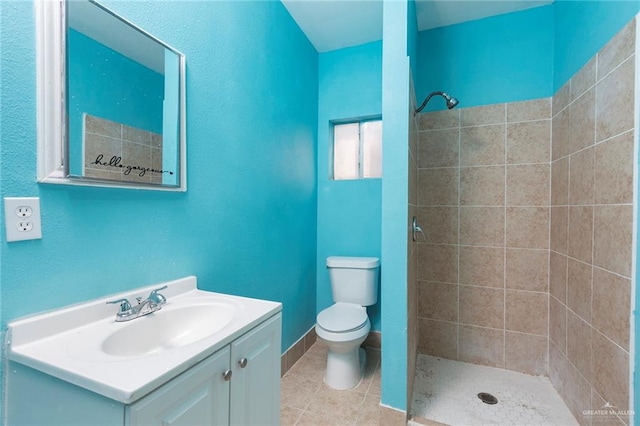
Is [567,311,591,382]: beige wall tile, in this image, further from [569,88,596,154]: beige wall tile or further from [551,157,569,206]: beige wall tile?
[569,88,596,154]: beige wall tile

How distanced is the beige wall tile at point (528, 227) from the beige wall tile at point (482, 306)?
1.25 feet

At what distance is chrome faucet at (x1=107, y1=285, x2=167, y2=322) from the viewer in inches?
35.7

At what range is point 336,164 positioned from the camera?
2.55 meters

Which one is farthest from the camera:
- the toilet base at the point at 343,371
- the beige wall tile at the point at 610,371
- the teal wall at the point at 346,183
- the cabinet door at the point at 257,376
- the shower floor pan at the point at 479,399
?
the teal wall at the point at 346,183

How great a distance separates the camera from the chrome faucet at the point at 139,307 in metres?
0.91

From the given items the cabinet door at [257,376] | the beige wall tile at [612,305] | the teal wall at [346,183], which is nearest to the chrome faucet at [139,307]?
the cabinet door at [257,376]

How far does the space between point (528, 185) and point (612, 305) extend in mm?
971

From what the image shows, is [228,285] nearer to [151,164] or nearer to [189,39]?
[151,164]

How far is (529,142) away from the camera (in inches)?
76.1

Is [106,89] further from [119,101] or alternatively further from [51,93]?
[51,93]

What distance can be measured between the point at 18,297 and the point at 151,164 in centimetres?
54

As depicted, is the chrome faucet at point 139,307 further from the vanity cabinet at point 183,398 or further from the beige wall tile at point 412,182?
the beige wall tile at point 412,182

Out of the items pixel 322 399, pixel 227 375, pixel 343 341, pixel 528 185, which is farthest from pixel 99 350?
pixel 528 185

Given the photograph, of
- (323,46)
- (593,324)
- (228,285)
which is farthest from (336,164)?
(593,324)
